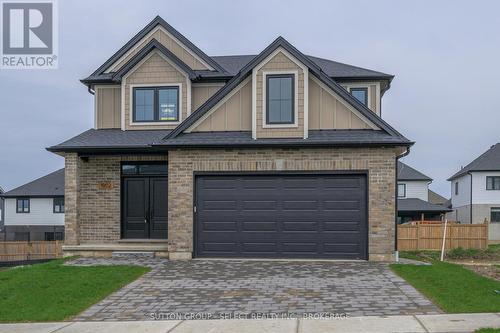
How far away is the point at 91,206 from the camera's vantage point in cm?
1748

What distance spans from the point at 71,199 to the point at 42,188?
1134 inches

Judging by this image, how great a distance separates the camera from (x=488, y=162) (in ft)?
135

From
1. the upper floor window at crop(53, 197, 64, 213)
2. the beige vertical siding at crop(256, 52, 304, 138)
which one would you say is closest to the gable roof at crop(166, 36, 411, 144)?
the beige vertical siding at crop(256, 52, 304, 138)

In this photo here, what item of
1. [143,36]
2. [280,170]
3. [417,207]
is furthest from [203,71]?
[417,207]

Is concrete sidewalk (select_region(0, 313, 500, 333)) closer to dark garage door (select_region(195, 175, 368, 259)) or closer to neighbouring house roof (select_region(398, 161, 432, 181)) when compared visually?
dark garage door (select_region(195, 175, 368, 259))

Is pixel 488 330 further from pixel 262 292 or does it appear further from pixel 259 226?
pixel 259 226

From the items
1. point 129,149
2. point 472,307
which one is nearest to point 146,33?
point 129,149

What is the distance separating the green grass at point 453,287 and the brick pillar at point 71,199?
32.4ft

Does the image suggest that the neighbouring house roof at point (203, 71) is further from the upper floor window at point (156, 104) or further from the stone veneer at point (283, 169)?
Result: the stone veneer at point (283, 169)

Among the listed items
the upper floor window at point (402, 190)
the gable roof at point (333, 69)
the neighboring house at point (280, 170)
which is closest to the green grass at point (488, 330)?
the neighboring house at point (280, 170)

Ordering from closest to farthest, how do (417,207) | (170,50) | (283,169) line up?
1. (283,169)
2. (170,50)
3. (417,207)

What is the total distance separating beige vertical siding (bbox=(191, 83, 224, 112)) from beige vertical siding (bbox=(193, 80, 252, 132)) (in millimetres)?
3126

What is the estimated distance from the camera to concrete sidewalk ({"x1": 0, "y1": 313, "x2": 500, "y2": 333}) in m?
7.77

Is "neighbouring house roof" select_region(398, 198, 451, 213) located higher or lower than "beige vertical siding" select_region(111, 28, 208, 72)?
lower
